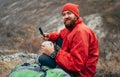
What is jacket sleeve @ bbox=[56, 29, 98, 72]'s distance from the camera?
592 cm

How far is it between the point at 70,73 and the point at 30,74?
63 centimetres

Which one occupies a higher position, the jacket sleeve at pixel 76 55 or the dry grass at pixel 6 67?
the jacket sleeve at pixel 76 55

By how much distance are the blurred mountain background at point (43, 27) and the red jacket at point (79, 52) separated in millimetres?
3564

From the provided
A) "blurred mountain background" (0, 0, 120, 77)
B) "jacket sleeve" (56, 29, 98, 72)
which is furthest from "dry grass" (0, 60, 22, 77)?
"jacket sleeve" (56, 29, 98, 72)

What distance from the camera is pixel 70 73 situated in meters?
6.14

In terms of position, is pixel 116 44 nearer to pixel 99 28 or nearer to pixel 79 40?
pixel 99 28

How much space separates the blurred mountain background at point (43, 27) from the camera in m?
10.6

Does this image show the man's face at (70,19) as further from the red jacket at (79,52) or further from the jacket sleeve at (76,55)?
the jacket sleeve at (76,55)

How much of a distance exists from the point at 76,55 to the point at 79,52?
67 mm

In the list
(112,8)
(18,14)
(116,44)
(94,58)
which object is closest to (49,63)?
(94,58)

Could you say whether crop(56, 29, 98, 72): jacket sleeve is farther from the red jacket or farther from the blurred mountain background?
the blurred mountain background

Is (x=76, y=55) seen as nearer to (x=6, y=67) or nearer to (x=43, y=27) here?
(x=6, y=67)

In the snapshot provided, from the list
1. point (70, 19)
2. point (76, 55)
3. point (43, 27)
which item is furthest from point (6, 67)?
point (76, 55)

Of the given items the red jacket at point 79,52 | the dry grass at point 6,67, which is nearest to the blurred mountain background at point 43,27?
the dry grass at point 6,67
